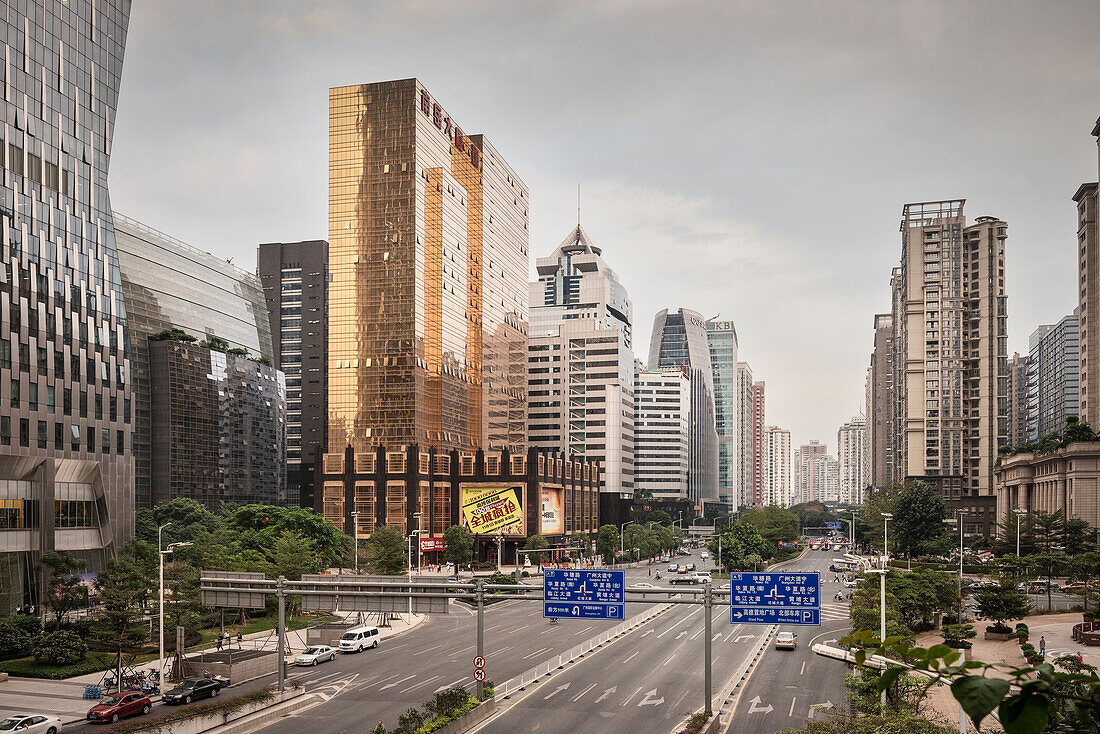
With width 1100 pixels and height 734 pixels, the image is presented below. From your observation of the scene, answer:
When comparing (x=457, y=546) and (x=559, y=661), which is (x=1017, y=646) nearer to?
(x=559, y=661)

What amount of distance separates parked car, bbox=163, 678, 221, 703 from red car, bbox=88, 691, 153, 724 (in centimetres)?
146

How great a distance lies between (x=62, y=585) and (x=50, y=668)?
1486cm

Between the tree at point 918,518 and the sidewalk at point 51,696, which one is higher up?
the sidewalk at point 51,696

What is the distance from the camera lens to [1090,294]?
454ft

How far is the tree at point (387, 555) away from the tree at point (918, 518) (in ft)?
265

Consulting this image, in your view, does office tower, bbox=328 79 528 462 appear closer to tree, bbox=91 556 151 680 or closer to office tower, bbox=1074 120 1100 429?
tree, bbox=91 556 151 680

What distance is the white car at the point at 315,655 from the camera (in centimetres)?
5706

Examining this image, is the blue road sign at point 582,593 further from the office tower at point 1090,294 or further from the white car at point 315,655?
the office tower at point 1090,294

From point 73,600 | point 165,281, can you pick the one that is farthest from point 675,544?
point 73,600

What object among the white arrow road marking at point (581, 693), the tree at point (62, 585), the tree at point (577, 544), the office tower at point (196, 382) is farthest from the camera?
the tree at point (577, 544)

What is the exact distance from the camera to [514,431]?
162 m

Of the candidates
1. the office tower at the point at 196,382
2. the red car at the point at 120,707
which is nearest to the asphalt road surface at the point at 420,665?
the red car at the point at 120,707

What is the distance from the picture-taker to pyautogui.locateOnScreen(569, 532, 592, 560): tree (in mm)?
144500

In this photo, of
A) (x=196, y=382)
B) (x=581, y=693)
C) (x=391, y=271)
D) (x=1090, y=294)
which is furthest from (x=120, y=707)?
(x=1090, y=294)
